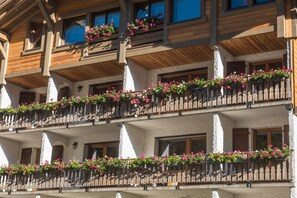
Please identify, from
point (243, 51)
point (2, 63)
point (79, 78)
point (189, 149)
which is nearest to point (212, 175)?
point (189, 149)

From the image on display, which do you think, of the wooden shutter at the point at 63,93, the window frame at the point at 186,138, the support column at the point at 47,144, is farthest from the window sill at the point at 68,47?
the window frame at the point at 186,138

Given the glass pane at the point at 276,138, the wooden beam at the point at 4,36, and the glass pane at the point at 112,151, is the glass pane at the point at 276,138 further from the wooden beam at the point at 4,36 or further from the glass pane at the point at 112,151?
the wooden beam at the point at 4,36

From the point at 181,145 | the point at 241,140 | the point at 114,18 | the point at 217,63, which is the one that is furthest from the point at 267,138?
A: the point at 114,18

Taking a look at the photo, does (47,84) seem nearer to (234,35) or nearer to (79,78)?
(79,78)

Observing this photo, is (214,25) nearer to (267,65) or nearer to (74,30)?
(267,65)

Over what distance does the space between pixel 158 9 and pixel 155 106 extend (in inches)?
182

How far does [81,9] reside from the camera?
27344 millimetres

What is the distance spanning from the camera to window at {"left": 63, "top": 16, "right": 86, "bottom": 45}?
2742 cm

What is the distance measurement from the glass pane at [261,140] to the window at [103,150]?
6.68 m

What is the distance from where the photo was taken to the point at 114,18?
26.5m

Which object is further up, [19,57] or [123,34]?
Answer: [123,34]

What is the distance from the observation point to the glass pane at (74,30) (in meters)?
27.4

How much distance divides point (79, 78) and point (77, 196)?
5.94m

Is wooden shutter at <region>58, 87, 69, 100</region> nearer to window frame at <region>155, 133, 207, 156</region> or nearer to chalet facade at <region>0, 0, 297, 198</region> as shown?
chalet facade at <region>0, 0, 297, 198</region>
